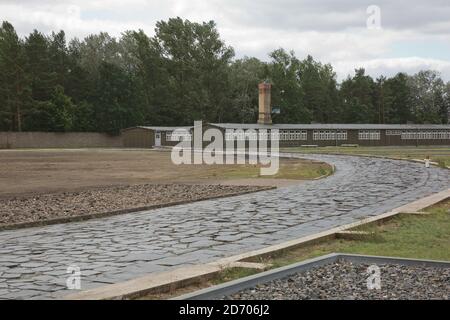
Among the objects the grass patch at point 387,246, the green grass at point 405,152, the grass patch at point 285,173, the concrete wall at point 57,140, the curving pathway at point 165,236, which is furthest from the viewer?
the concrete wall at point 57,140

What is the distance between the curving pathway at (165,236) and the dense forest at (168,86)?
62.6m

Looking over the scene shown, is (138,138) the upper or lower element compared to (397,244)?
upper

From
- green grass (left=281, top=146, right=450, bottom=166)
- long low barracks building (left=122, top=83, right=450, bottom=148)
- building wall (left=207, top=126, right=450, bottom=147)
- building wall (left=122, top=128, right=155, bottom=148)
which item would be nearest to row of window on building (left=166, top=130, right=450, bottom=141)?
long low barracks building (left=122, top=83, right=450, bottom=148)

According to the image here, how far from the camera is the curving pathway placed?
686 centimetres

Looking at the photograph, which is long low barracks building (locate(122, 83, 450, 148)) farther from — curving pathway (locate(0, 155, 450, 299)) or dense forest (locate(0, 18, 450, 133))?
curving pathway (locate(0, 155, 450, 299))

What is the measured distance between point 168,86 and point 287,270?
3256 inches

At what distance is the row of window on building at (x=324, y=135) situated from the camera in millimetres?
69575

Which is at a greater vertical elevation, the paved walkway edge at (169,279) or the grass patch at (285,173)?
the paved walkway edge at (169,279)

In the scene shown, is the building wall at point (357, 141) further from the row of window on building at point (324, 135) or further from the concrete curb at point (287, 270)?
the concrete curb at point (287, 270)

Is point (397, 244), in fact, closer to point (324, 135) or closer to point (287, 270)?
point (287, 270)

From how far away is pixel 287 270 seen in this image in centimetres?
656

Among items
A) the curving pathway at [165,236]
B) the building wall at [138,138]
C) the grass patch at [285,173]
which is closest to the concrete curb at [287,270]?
the curving pathway at [165,236]

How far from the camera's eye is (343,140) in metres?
76.1

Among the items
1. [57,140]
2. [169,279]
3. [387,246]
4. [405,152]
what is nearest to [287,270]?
[169,279]
